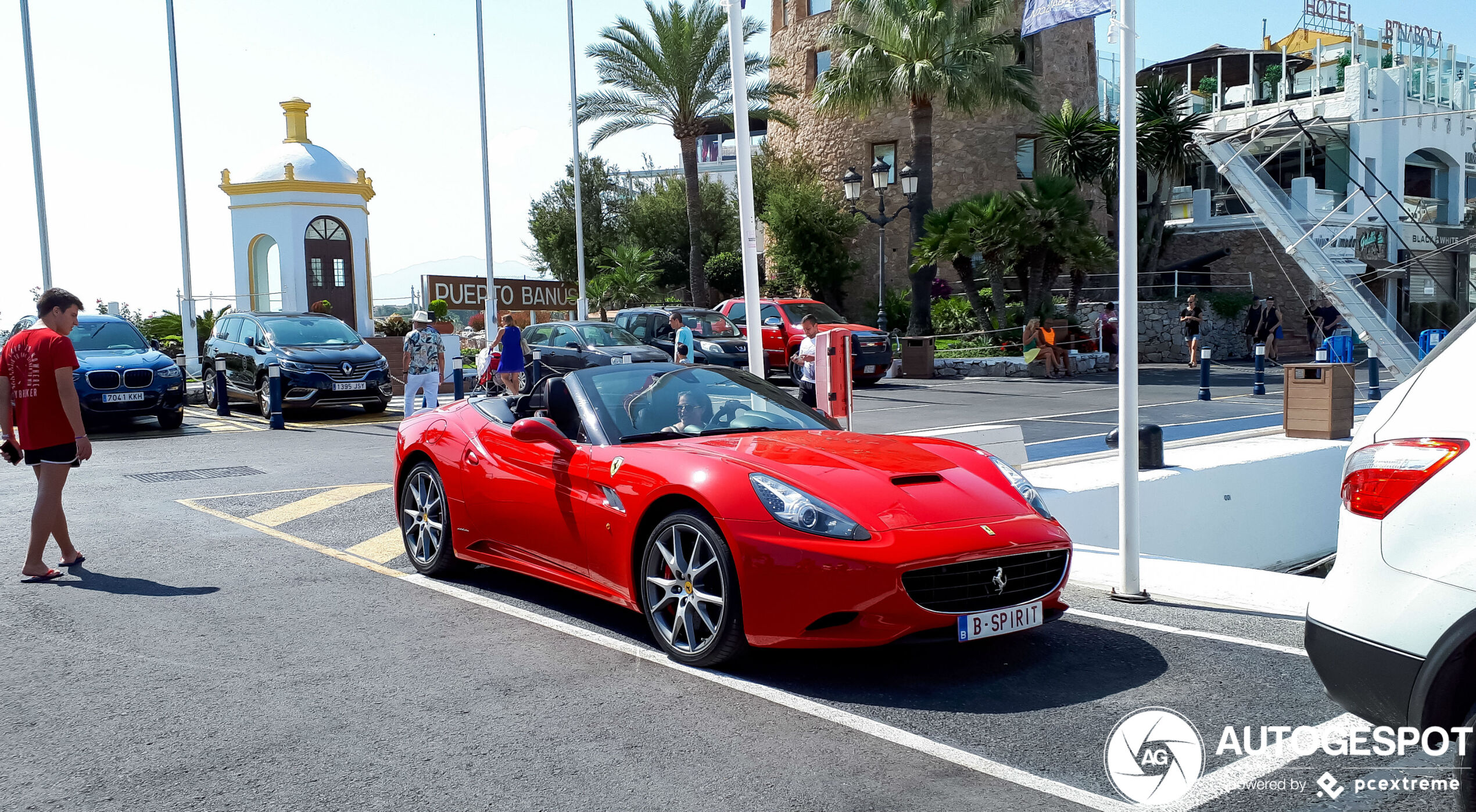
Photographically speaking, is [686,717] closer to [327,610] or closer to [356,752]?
[356,752]

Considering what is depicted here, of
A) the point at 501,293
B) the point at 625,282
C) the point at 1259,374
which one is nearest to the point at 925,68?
the point at 501,293

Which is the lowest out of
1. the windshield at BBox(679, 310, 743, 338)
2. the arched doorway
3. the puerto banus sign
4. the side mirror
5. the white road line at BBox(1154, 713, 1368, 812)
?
the white road line at BBox(1154, 713, 1368, 812)

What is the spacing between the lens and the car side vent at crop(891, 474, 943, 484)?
4949mm

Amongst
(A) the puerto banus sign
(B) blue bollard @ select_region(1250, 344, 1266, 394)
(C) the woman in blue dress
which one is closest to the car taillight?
(C) the woman in blue dress

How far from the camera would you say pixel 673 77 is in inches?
1319

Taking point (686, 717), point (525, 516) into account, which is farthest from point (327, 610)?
point (686, 717)

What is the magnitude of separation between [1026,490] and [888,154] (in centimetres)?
3604

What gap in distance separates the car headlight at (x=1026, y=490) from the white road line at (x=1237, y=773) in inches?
51.5

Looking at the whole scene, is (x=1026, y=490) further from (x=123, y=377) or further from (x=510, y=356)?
(x=123, y=377)

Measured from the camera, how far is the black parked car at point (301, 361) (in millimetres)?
17734

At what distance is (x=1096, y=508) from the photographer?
10180mm

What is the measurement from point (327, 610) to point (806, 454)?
2809 mm

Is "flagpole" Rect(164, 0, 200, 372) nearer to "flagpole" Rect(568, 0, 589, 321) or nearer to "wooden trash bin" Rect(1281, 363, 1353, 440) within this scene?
"flagpole" Rect(568, 0, 589, 321)

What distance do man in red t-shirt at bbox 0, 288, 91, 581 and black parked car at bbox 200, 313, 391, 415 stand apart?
35.6ft
